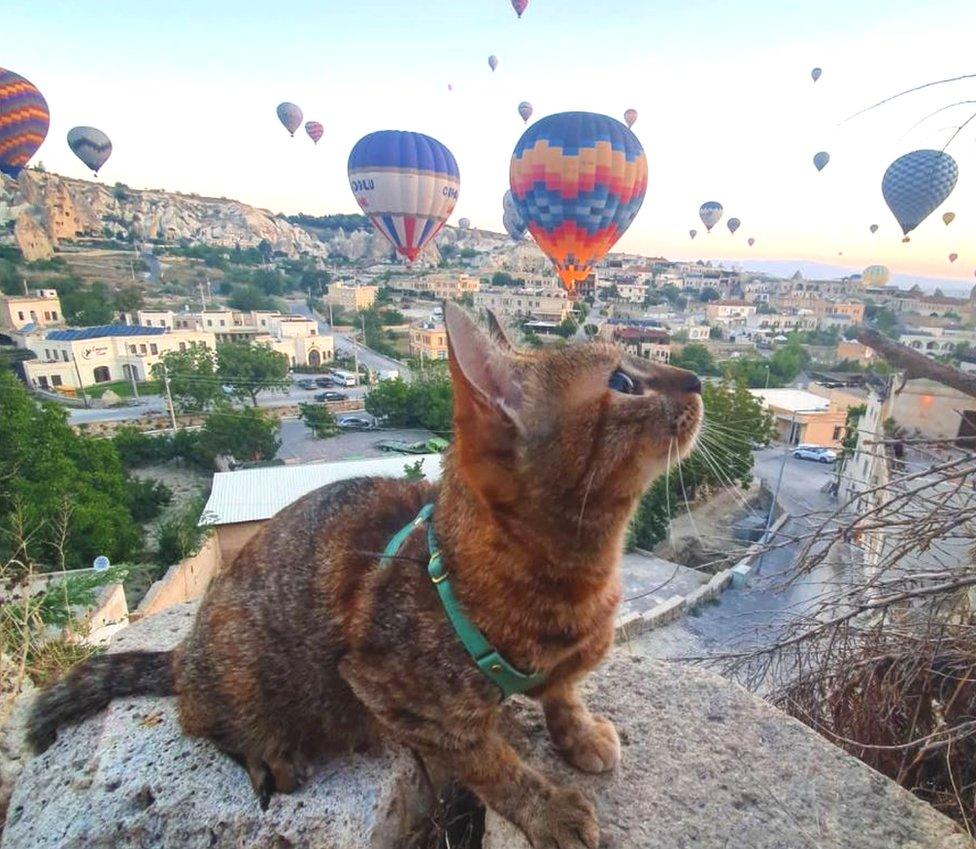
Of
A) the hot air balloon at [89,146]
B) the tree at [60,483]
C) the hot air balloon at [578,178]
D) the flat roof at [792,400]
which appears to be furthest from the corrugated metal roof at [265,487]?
→ the hot air balloon at [89,146]

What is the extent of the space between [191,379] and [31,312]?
23936 millimetres

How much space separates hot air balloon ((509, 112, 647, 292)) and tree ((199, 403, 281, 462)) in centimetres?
1426

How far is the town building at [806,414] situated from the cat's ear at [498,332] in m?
15.8

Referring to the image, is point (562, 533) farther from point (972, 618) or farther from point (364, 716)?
point (972, 618)

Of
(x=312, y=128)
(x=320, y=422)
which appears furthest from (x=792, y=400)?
(x=312, y=128)

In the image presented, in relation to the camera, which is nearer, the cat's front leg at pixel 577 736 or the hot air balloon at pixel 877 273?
the cat's front leg at pixel 577 736

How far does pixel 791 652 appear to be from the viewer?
2.78 meters

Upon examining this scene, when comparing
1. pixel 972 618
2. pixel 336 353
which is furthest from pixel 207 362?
pixel 972 618

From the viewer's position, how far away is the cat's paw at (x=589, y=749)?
2.11 metres

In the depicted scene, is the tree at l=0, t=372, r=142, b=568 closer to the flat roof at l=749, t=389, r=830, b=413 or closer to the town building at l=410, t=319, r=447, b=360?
the flat roof at l=749, t=389, r=830, b=413

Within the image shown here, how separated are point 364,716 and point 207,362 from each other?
3281 cm

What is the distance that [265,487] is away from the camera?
15.2 meters

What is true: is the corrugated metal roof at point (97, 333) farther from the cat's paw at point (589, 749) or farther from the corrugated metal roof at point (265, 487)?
the cat's paw at point (589, 749)

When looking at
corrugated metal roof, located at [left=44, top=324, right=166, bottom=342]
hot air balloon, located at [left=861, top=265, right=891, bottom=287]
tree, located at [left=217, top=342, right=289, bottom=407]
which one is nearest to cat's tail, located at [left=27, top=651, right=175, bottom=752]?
tree, located at [left=217, top=342, right=289, bottom=407]
